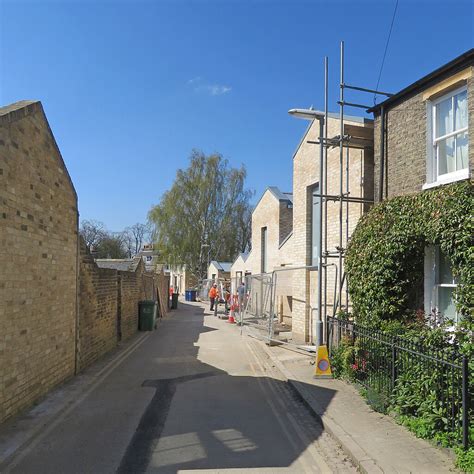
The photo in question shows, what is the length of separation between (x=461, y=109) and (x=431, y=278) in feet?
9.75

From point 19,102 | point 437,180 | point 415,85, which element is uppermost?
point 415,85

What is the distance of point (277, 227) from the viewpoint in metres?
22.8

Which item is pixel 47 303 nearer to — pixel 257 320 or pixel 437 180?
pixel 437 180

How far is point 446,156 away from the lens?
846 centimetres

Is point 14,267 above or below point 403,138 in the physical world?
below

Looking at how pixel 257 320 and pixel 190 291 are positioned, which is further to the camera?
pixel 190 291

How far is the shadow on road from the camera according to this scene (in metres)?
5.20

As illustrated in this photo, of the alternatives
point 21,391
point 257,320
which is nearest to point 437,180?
point 21,391

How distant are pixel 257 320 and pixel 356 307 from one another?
660cm

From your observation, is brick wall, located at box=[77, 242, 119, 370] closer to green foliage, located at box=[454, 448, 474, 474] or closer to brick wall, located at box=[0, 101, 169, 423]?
brick wall, located at box=[0, 101, 169, 423]

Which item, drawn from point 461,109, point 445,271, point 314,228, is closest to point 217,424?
point 445,271

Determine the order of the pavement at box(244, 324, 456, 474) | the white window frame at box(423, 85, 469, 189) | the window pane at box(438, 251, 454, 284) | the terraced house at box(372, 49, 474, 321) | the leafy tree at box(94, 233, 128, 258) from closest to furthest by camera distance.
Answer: the pavement at box(244, 324, 456, 474)
the terraced house at box(372, 49, 474, 321)
the window pane at box(438, 251, 454, 284)
the white window frame at box(423, 85, 469, 189)
the leafy tree at box(94, 233, 128, 258)

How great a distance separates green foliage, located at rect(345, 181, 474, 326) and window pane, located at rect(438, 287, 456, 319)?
19.3 inches

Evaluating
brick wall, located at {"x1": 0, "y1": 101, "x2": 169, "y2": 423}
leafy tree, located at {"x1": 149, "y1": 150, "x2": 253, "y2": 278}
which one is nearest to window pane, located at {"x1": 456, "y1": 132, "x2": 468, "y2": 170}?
brick wall, located at {"x1": 0, "y1": 101, "x2": 169, "y2": 423}
